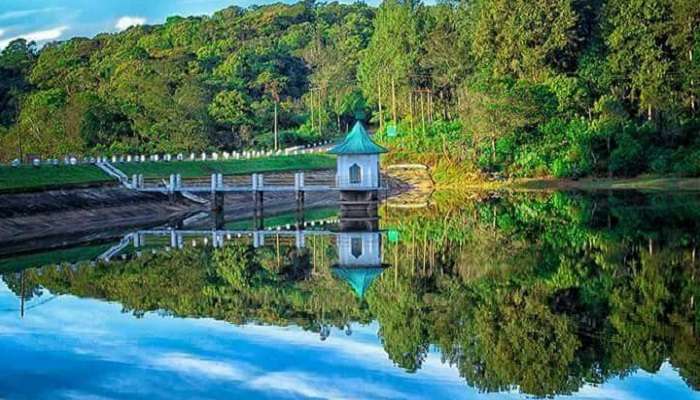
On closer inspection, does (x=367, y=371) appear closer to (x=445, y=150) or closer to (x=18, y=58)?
(x=445, y=150)

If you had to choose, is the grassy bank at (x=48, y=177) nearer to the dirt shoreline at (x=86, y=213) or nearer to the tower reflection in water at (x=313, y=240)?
the dirt shoreline at (x=86, y=213)

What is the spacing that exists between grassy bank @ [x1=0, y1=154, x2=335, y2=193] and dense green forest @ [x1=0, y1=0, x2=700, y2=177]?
21.8 ft

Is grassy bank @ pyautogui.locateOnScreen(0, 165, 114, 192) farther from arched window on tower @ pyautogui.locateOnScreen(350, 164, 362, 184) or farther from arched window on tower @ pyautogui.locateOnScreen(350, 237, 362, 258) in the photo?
arched window on tower @ pyautogui.locateOnScreen(350, 237, 362, 258)

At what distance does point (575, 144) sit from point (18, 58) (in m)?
62.7

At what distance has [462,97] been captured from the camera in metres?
66.6

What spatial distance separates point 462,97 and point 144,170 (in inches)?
920

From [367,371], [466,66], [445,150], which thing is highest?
[466,66]

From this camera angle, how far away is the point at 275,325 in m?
19.4

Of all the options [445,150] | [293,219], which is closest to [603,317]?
[293,219]

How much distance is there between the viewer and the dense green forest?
60.5m

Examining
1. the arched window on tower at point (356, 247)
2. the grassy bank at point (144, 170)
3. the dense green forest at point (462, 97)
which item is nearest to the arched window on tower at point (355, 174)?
the arched window on tower at point (356, 247)

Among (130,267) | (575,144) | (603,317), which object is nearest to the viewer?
(603,317)

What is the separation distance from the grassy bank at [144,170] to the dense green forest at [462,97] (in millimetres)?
6637

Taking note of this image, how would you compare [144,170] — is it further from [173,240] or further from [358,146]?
[173,240]
